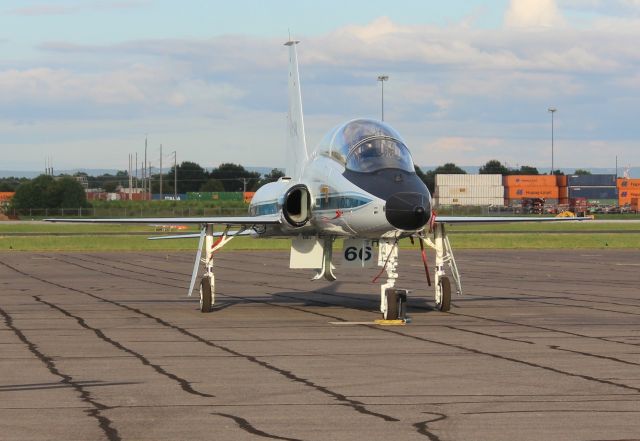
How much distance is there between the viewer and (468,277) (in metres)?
36.4

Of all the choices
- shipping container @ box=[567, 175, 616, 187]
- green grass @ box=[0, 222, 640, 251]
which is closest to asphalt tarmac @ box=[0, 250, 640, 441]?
green grass @ box=[0, 222, 640, 251]

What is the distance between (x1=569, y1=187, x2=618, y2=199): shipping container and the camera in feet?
482

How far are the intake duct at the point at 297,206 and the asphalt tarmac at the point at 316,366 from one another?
1.88 metres

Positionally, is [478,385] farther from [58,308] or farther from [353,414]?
[58,308]

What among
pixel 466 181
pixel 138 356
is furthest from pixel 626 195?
pixel 138 356

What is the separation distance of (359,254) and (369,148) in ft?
8.02

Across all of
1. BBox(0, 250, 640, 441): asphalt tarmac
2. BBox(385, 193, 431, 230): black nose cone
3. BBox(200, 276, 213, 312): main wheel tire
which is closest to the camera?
BBox(0, 250, 640, 441): asphalt tarmac

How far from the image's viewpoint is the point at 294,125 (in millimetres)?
32406

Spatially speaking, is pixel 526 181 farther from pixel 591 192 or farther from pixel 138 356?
pixel 138 356

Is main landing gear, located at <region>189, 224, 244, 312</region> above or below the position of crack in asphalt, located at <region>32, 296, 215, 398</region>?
above

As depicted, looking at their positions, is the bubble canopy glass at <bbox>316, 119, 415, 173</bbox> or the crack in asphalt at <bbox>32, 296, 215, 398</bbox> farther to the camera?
the bubble canopy glass at <bbox>316, 119, 415, 173</bbox>

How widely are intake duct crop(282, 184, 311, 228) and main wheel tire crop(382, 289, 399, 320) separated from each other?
10.2 feet

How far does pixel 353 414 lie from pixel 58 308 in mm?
14305

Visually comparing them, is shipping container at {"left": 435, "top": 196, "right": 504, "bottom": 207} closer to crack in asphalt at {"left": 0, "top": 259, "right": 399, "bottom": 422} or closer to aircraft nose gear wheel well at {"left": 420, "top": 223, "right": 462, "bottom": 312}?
aircraft nose gear wheel well at {"left": 420, "top": 223, "right": 462, "bottom": 312}
